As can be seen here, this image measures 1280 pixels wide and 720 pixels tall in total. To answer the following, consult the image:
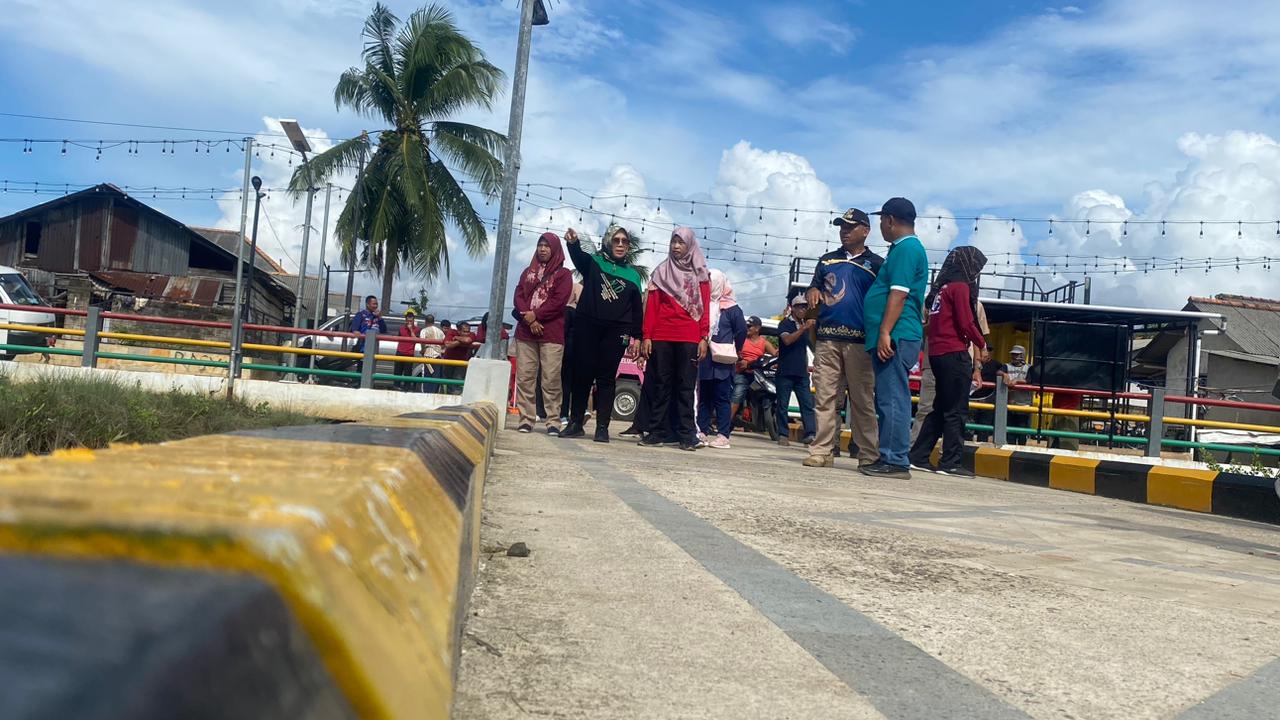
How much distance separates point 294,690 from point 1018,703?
168 cm

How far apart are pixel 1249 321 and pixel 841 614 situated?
32.6m

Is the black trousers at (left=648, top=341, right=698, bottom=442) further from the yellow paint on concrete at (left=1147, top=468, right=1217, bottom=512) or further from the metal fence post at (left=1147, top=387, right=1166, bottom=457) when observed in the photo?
the metal fence post at (left=1147, top=387, right=1166, bottom=457)

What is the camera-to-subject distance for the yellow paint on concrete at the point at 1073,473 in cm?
846

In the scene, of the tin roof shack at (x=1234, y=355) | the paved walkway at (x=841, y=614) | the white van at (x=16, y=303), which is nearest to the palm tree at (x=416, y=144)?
the white van at (x=16, y=303)

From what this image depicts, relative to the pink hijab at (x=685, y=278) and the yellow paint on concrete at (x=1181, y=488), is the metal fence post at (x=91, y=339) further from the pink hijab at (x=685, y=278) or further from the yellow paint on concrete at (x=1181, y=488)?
the yellow paint on concrete at (x=1181, y=488)

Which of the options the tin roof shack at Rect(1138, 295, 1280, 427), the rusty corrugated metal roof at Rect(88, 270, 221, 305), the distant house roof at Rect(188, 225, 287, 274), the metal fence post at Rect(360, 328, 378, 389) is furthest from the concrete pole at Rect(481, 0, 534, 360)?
the distant house roof at Rect(188, 225, 287, 274)

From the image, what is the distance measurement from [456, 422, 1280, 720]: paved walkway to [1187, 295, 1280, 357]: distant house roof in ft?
91.7

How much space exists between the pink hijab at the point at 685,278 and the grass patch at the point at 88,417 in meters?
3.54

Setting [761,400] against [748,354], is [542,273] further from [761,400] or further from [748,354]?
[761,400]

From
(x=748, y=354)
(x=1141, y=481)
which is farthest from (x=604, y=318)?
(x=748, y=354)

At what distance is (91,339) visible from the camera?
1316cm

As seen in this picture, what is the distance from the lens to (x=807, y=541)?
3715 mm

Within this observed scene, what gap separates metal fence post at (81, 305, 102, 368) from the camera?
13086 millimetres

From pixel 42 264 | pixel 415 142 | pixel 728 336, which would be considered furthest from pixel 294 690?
pixel 42 264
